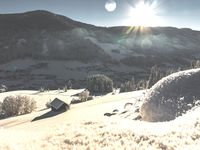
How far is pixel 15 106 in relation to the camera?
48.2 metres

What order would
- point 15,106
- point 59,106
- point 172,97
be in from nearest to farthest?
point 172,97
point 59,106
point 15,106

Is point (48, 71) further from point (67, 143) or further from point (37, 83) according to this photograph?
point (67, 143)

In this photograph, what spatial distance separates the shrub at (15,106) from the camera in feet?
157

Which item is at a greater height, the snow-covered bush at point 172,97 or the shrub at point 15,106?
the snow-covered bush at point 172,97

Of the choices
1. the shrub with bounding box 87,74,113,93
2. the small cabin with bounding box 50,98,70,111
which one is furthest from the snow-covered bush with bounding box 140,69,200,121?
the shrub with bounding box 87,74,113,93

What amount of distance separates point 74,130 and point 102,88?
52506 mm

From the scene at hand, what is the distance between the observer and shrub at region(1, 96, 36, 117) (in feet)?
157

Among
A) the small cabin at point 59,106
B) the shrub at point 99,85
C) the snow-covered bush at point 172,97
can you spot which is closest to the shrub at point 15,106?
the small cabin at point 59,106

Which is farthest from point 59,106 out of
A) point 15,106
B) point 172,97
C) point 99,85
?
point 99,85

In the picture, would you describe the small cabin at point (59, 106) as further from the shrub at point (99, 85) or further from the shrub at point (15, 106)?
Result: the shrub at point (99, 85)

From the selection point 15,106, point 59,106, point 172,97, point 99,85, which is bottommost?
point 99,85

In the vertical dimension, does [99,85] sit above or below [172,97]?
below

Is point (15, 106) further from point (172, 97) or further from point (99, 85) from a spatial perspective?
point (172, 97)

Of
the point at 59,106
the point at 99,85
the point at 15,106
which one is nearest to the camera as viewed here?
the point at 59,106
